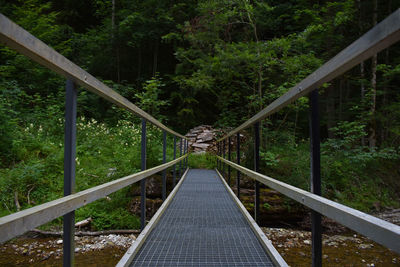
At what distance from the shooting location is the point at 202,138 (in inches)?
489

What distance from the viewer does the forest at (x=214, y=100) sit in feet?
19.6

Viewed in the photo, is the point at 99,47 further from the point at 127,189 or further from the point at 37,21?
the point at 127,189

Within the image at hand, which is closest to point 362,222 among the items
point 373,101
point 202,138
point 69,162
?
point 69,162

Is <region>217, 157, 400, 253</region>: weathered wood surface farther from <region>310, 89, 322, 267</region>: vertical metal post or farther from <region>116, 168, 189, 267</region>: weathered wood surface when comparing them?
<region>116, 168, 189, 267</region>: weathered wood surface

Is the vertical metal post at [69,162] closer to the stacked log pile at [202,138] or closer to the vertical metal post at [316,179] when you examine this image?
the vertical metal post at [316,179]

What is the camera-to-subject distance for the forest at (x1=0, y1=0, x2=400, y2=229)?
5.97 metres

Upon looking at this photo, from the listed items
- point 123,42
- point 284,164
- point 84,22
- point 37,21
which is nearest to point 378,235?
point 284,164

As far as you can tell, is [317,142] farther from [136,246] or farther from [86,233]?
[86,233]

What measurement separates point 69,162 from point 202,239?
5.51ft

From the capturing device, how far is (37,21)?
12.2 meters

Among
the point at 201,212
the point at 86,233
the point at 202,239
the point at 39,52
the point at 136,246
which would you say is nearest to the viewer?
the point at 39,52

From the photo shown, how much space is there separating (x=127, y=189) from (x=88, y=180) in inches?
32.1

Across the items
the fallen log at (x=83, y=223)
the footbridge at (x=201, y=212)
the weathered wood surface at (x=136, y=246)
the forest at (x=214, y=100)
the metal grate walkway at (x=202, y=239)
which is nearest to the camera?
the footbridge at (x=201, y=212)

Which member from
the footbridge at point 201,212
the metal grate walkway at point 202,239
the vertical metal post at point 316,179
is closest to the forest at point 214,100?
the metal grate walkway at point 202,239
